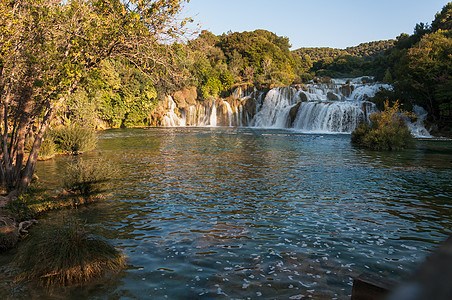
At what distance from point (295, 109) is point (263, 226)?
41.3 m

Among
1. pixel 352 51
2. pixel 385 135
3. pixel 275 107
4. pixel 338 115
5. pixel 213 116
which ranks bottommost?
pixel 385 135

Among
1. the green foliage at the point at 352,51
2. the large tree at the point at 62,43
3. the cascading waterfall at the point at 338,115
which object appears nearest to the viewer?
the large tree at the point at 62,43

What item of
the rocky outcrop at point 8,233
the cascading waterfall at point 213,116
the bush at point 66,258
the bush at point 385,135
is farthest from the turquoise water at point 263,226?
the cascading waterfall at point 213,116

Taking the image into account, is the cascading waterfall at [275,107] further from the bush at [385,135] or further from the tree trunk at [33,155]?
the tree trunk at [33,155]

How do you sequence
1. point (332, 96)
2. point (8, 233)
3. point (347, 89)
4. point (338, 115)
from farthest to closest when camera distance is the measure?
point (347, 89), point (332, 96), point (338, 115), point (8, 233)

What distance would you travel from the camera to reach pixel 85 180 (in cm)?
1090

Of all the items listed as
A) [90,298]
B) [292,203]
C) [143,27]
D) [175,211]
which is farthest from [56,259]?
[292,203]

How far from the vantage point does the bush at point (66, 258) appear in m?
5.75

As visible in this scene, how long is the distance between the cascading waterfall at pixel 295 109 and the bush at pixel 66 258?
130ft

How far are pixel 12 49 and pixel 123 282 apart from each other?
23.3 feet

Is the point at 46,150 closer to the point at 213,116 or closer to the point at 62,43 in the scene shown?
the point at 62,43

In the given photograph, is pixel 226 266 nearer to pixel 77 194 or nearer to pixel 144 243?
pixel 144 243

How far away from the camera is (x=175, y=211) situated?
9.89 metres

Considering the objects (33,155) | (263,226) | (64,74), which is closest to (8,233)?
(33,155)
